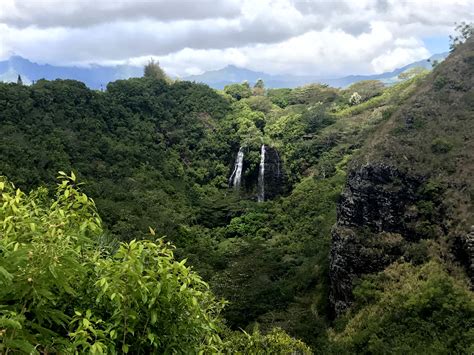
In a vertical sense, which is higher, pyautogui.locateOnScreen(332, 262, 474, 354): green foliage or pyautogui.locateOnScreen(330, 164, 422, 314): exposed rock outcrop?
pyautogui.locateOnScreen(330, 164, 422, 314): exposed rock outcrop

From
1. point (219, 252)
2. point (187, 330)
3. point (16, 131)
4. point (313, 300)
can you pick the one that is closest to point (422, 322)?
point (313, 300)

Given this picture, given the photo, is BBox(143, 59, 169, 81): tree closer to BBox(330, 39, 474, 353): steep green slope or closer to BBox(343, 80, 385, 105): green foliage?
BBox(343, 80, 385, 105): green foliage

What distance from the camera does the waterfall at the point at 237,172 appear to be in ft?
183

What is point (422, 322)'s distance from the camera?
18.7m

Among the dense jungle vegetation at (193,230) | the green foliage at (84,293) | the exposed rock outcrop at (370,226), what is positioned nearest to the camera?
the green foliage at (84,293)

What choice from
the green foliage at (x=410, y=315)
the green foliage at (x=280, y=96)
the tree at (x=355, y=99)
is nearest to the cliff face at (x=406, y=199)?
the green foliage at (x=410, y=315)

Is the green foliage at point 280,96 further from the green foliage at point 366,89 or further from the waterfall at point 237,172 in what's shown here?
the waterfall at point 237,172

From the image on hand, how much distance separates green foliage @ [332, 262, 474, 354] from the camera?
17.5 metres

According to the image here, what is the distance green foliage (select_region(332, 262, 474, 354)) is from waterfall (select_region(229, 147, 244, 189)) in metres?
33.9

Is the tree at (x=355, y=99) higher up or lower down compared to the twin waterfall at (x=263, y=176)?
higher up

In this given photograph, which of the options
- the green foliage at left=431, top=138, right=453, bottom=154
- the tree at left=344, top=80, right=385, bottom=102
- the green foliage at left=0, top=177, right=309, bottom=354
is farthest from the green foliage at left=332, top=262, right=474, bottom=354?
the tree at left=344, top=80, right=385, bottom=102

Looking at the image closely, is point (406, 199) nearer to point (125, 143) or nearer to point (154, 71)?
point (125, 143)

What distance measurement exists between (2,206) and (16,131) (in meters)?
43.0

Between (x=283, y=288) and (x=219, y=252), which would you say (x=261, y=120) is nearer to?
(x=219, y=252)
